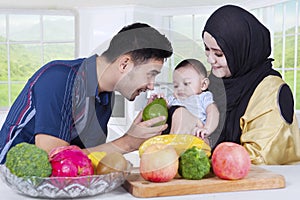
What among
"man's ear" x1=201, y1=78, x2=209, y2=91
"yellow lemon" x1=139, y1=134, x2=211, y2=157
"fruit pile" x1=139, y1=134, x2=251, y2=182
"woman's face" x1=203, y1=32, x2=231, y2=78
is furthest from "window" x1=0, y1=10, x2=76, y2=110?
"fruit pile" x1=139, y1=134, x2=251, y2=182

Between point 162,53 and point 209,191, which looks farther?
point 162,53

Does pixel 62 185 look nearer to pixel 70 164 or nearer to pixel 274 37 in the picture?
pixel 70 164

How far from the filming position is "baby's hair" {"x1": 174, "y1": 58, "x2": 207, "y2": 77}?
1392 mm

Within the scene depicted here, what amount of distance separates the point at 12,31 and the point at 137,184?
4.89 meters

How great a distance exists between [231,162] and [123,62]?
0.46 m

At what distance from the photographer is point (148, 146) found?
1.21 metres

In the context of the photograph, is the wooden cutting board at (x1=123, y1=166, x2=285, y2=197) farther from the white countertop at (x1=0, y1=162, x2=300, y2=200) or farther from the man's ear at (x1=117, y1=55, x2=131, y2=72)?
the man's ear at (x1=117, y1=55, x2=131, y2=72)

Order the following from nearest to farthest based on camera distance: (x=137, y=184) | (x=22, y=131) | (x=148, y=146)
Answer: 1. (x=137, y=184)
2. (x=148, y=146)
3. (x=22, y=131)

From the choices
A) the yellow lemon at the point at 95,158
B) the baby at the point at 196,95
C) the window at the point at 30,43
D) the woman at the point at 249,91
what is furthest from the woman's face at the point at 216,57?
the window at the point at 30,43

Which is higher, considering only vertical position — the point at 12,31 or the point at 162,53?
the point at 12,31

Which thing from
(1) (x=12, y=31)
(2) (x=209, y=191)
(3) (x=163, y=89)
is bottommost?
(2) (x=209, y=191)

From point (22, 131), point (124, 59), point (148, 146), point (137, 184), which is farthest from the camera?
point (22, 131)

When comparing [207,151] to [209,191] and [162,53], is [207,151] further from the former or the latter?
[162,53]

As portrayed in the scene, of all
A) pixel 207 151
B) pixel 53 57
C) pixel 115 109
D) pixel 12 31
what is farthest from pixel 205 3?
pixel 207 151
